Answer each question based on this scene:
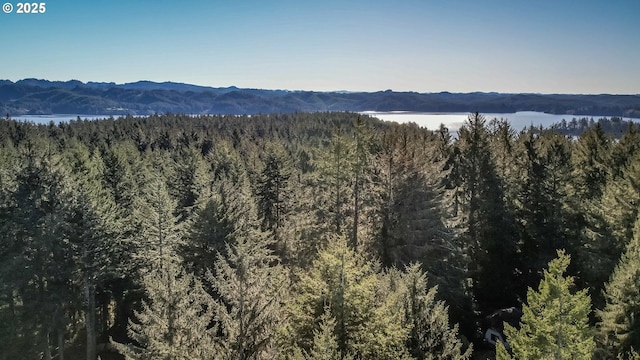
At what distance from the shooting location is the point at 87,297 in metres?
27.9

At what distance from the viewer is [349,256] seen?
42.9 feet

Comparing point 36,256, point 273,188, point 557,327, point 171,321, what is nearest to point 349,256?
point 557,327

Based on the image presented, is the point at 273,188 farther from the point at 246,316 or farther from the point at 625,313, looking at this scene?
the point at 625,313

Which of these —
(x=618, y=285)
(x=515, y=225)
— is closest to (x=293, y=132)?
(x=515, y=225)

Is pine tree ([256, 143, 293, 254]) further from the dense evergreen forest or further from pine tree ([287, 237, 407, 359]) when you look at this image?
pine tree ([287, 237, 407, 359])

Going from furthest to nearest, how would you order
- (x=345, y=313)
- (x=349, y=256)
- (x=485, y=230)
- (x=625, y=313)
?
(x=485, y=230), (x=625, y=313), (x=349, y=256), (x=345, y=313)

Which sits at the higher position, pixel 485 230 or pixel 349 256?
pixel 349 256

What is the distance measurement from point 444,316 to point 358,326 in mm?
3766

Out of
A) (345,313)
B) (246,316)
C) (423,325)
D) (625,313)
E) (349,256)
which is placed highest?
(349,256)

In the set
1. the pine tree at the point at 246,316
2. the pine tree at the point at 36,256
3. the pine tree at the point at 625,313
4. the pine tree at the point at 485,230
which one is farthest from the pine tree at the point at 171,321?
the pine tree at the point at 485,230

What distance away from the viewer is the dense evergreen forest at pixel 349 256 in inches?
495

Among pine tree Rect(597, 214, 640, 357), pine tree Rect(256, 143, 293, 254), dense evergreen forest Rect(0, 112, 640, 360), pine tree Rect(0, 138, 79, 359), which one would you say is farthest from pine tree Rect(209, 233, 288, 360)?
pine tree Rect(256, 143, 293, 254)

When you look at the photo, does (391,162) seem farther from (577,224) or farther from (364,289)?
(364,289)

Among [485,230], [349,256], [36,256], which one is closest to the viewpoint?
[349,256]
